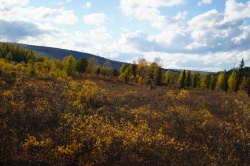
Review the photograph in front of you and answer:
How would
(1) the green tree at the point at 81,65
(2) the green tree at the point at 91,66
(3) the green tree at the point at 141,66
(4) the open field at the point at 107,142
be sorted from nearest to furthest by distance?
(4) the open field at the point at 107,142
(1) the green tree at the point at 81,65
(2) the green tree at the point at 91,66
(3) the green tree at the point at 141,66

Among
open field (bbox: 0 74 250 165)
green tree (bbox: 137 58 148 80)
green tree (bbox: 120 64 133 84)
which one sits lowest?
open field (bbox: 0 74 250 165)

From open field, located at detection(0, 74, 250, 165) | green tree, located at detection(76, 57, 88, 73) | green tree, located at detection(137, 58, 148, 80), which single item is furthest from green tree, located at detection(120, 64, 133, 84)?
open field, located at detection(0, 74, 250, 165)

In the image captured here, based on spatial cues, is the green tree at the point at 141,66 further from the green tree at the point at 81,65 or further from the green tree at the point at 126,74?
the green tree at the point at 81,65

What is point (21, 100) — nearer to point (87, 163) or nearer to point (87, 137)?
point (87, 137)

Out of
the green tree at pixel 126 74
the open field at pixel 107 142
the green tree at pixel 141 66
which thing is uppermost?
the green tree at pixel 141 66

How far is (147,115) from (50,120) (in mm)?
6478

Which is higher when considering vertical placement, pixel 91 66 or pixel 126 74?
pixel 91 66

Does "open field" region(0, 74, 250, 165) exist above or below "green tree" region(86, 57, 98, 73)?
below

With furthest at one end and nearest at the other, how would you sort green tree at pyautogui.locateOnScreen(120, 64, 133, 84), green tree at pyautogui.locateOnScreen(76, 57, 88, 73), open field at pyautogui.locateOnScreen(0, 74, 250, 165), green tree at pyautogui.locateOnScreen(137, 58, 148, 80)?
green tree at pyautogui.locateOnScreen(137, 58, 148, 80) → green tree at pyautogui.locateOnScreen(76, 57, 88, 73) → green tree at pyautogui.locateOnScreen(120, 64, 133, 84) → open field at pyautogui.locateOnScreen(0, 74, 250, 165)

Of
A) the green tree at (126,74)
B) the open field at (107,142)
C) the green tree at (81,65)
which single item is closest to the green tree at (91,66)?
the green tree at (81,65)

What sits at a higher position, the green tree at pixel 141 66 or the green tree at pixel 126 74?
the green tree at pixel 141 66

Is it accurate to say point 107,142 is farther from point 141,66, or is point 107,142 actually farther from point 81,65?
point 141,66

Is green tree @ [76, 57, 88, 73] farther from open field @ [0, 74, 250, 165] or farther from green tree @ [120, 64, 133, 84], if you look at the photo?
open field @ [0, 74, 250, 165]

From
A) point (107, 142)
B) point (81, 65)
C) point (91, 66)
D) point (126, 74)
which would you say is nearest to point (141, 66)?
point (91, 66)
